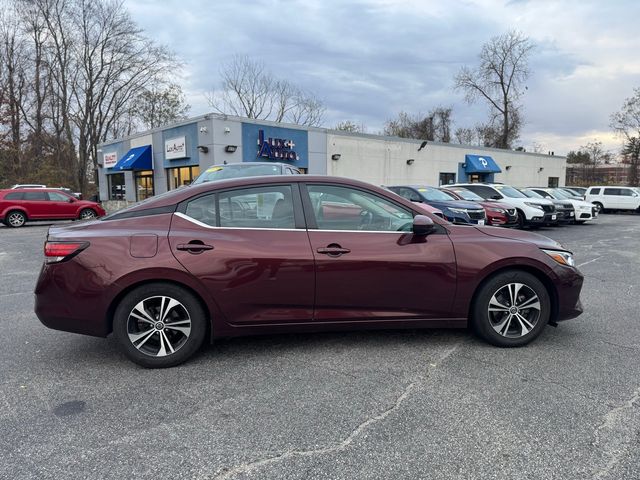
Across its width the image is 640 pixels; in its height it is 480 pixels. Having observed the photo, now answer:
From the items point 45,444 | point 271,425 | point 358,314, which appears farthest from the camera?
point 358,314

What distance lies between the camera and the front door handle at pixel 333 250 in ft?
11.5

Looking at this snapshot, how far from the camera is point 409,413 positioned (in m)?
2.77

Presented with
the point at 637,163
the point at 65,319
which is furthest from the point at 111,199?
the point at 637,163

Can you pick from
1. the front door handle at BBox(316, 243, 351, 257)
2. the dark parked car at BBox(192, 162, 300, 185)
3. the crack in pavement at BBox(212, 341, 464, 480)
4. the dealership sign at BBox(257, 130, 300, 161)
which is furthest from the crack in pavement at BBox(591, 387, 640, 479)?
the dealership sign at BBox(257, 130, 300, 161)

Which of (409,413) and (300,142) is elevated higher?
(300,142)

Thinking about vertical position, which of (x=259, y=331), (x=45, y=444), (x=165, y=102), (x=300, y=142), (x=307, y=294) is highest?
(x=165, y=102)

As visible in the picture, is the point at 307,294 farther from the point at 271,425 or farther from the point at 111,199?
the point at 111,199

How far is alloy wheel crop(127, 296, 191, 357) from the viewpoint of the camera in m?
3.39

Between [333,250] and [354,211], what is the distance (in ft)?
1.39

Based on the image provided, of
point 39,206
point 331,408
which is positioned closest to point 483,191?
point 331,408

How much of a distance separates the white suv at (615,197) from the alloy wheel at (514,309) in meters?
27.8

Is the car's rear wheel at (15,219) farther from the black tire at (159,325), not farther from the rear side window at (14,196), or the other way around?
the black tire at (159,325)

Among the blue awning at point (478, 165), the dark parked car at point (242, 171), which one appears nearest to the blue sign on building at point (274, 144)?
the dark parked car at point (242, 171)

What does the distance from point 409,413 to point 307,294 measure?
3.99 feet
